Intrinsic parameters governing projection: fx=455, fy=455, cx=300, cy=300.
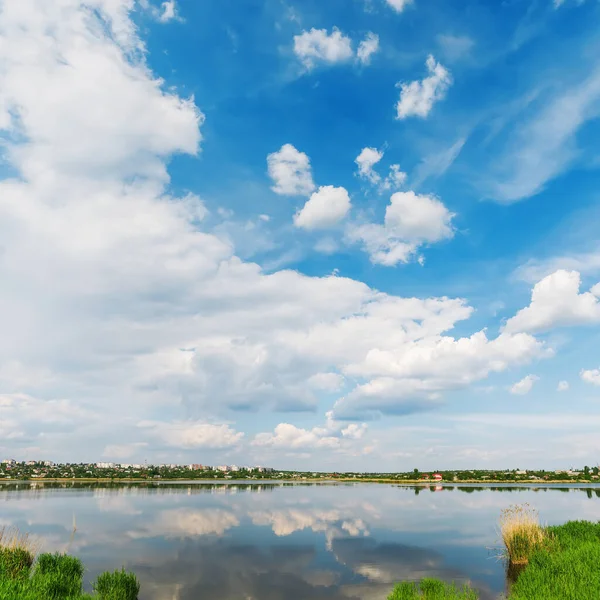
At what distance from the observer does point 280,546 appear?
39156mm

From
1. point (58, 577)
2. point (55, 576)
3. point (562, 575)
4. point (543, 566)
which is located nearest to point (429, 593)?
point (562, 575)

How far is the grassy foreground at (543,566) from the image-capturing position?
59.2 ft

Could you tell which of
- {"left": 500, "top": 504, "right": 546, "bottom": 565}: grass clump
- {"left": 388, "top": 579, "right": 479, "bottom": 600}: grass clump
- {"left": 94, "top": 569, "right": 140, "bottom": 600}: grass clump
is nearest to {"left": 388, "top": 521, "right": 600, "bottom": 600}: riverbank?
{"left": 388, "top": 579, "right": 479, "bottom": 600}: grass clump

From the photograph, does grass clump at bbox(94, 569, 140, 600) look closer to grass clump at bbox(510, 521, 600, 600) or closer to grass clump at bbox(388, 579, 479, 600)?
grass clump at bbox(388, 579, 479, 600)

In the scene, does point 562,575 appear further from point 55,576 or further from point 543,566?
point 55,576

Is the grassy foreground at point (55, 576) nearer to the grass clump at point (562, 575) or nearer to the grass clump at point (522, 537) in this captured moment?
the grass clump at point (562, 575)

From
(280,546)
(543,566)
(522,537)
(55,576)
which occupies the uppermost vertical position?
(55,576)

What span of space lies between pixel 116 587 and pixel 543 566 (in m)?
21.1

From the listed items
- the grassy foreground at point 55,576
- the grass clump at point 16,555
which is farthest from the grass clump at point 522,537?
the grass clump at point 16,555

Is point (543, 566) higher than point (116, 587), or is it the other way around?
point (543, 566)

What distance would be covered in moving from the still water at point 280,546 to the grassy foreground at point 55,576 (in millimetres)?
2113

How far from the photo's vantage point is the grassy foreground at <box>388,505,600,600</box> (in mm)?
18047

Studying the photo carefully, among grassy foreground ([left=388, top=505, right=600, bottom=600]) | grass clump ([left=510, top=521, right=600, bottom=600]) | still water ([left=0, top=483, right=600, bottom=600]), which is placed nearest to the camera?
grass clump ([left=510, top=521, right=600, bottom=600])

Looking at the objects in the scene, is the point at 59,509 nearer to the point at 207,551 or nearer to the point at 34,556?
the point at 207,551
